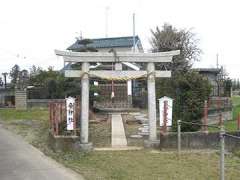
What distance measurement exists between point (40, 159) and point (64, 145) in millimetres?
1487

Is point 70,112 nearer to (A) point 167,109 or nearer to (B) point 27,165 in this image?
(A) point 167,109

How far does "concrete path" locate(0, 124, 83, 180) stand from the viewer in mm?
10070

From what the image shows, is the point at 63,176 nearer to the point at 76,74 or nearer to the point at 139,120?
the point at 76,74

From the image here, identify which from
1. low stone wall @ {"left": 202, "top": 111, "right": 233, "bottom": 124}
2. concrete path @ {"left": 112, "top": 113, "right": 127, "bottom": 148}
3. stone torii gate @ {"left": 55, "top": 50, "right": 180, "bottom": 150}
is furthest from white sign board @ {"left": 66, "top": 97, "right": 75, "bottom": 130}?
low stone wall @ {"left": 202, "top": 111, "right": 233, "bottom": 124}

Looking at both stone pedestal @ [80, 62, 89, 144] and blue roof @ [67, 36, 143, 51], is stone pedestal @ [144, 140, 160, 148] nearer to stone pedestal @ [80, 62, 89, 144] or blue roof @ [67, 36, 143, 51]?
stone pedestal @ [80, 62, 89, 144]

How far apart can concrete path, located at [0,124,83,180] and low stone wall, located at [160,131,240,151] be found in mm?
3743

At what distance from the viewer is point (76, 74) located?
14672 millimetres

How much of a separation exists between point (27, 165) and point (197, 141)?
5461 millimetres

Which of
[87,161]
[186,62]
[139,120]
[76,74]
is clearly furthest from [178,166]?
[186,62]

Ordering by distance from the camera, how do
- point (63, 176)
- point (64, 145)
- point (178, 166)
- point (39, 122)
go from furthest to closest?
point (39, 122) → point (64, 145) → point (178, 166) → point (63, 176)

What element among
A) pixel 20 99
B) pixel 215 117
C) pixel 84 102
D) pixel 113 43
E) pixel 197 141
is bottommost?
pixel 197 141

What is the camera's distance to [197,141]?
565 inches

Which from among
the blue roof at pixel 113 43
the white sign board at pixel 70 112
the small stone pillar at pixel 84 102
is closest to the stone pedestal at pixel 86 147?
the small stone pillar at pixel 84 102

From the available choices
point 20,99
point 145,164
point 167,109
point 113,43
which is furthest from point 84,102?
point 113,43
